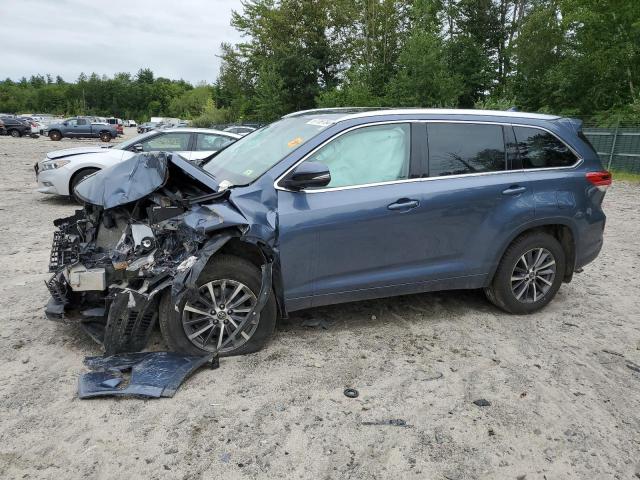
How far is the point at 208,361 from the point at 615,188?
598 inches

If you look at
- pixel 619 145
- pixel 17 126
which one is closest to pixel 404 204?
pixel 619 145

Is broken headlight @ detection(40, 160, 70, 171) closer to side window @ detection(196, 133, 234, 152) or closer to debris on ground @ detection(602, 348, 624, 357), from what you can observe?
side window @ detection(196, 133, 234, 152)

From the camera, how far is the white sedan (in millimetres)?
9133

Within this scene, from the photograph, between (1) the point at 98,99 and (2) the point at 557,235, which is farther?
(1) the point at 98,99

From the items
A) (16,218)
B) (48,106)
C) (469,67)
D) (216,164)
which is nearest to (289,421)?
(216,164)

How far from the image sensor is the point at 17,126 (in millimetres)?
38375

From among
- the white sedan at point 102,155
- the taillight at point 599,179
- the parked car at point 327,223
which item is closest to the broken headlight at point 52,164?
the white sedan at point 102,155

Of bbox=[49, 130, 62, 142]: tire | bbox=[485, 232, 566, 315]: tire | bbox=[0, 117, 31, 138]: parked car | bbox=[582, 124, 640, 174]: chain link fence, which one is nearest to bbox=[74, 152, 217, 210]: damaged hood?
→ bbox=[485, 232, 566, 315]: tire

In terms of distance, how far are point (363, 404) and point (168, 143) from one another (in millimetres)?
7521

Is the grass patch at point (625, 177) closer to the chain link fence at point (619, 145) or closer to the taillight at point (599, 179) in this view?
the chain link fence at point (619, 145)

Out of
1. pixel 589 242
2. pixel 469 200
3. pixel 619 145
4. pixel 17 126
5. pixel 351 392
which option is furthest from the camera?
pixel 17 126

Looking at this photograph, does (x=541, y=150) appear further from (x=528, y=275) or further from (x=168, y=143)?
(x=168, y=143)

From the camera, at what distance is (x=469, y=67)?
40.0 m

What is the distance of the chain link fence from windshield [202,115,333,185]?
56.0 feet
